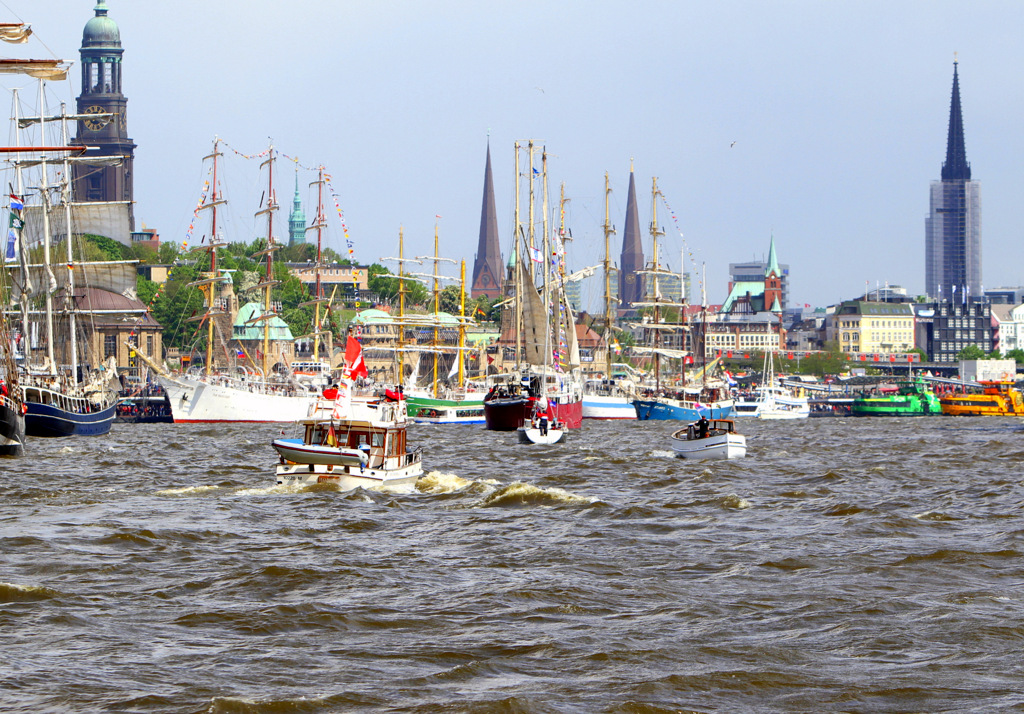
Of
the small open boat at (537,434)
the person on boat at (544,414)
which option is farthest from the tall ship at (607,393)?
the small open boat at (537,434)

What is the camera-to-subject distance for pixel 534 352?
322 feet

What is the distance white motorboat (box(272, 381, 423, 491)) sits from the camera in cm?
3509

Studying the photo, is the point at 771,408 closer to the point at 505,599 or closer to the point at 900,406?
the point at 900,406

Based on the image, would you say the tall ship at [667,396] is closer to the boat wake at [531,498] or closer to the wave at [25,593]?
the boat wake at [531,498]

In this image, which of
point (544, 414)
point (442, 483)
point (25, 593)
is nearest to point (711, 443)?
point (442, 483)

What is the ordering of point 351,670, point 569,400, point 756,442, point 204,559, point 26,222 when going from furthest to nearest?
point 26,222
point 569,400
point 756,442
point 204,559
point 351,670

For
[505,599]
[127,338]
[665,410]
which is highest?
[127,338]

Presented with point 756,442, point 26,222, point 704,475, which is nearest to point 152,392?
point 26,222

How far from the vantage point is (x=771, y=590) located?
22.3 m

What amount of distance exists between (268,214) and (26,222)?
24273mm

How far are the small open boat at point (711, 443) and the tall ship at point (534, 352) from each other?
2690cm

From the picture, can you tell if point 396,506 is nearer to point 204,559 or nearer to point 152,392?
point 204,559

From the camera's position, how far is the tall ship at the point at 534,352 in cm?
8762

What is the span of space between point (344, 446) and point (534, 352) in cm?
6277
